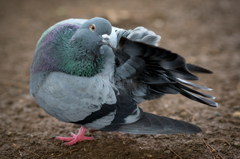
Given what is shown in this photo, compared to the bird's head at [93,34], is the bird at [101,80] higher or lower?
lower

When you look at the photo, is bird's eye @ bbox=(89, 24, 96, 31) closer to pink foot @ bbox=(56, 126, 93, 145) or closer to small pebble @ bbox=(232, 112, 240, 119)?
pink foot @ bbox=(56, 126, 93, 145)

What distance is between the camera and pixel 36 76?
3250 mm

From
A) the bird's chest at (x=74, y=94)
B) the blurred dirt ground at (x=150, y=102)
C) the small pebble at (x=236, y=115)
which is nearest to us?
the bird's chest at (x=74, y=94)

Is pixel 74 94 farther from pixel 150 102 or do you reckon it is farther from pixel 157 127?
pixel 150 102

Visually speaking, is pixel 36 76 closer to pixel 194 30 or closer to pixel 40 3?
pixel 194 30

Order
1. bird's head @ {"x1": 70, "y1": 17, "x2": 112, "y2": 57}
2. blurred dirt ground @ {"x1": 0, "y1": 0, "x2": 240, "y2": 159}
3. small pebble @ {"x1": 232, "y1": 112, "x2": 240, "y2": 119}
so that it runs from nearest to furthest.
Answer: bird's head @ {"x1": 70, "y1": 17, "x2": 112, "y2": 57}
blurred dirt ground @ {"x1": 0, "y1": 0, "x2": 240, "y2": 159}
small pebble @ {"x1": 232, "y1": 112, "x2": 240, "y2": 119}

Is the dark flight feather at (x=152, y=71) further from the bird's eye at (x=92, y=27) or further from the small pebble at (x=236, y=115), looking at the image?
the small pebble at (x=236, y=115)

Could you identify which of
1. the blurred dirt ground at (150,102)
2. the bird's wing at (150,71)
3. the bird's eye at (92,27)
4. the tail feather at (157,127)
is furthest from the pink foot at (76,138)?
the bird's eye at (92,27)

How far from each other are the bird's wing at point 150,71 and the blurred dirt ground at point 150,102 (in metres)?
0.87

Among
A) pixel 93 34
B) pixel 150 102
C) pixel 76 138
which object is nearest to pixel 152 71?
pixel 93 34

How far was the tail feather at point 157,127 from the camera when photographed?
3.01m

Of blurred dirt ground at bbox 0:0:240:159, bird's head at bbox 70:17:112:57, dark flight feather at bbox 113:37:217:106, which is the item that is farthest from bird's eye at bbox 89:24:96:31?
blurred dirt ground at bbox 0:0:240:159

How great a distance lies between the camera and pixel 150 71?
3.13 m

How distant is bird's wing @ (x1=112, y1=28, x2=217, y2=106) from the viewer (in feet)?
8.92
